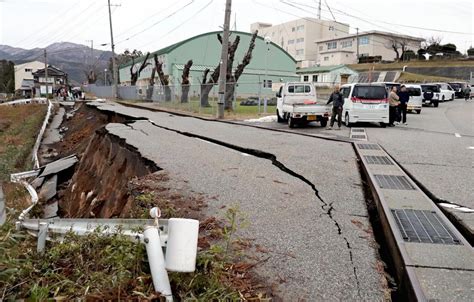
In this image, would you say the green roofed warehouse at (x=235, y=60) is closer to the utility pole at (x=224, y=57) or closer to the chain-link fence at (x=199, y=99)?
the chain-link fence at (x=199, y=99)

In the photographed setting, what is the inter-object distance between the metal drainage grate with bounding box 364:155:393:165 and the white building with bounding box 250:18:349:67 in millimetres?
82137

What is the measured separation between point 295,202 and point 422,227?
64.3 inches

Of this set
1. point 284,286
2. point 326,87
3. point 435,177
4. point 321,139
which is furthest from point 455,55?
point 284,286

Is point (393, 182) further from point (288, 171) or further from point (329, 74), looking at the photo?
point (329, 74)

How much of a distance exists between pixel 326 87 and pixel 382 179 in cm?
5072

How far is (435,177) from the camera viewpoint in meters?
7.58

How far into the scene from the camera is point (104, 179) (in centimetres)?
1052

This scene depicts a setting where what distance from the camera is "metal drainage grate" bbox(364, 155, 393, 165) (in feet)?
29.2

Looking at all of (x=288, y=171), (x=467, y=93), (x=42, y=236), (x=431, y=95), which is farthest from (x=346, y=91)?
(x=467, y=93)

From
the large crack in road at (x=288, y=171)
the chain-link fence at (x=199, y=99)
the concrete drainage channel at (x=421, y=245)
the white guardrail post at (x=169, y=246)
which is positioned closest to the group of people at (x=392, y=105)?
the large crack in road at (x=288, y=171)

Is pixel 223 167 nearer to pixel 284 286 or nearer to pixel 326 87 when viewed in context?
pixel 284 286

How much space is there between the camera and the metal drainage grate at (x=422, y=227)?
172 inches

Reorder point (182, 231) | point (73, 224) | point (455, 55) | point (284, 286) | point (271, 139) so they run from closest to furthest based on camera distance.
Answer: point (182, 231) < point (284, 286) < point (73, 224) < point (271, 139) < point (455, 55)

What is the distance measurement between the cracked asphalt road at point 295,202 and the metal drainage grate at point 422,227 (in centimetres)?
43
